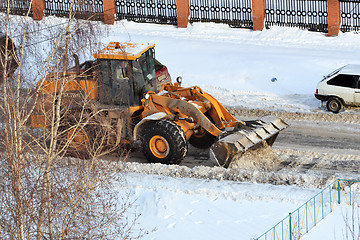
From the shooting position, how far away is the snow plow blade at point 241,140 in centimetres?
1580

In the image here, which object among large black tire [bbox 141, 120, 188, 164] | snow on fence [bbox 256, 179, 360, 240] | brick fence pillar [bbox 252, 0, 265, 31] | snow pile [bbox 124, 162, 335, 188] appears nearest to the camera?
snow on fence [bbox 256, 179, 360, 240]

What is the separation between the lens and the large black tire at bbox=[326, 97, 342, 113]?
20.1m

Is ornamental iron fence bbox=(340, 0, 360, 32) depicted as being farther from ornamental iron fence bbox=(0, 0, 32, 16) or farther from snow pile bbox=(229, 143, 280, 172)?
ornamental iron fence bbox=(0, 0, 32, 16)

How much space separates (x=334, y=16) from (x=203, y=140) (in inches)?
430

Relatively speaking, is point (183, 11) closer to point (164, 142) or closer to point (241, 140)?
point (164, 142)

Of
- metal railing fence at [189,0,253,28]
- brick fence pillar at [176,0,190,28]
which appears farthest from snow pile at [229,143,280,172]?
brick fence pillar at [176,0,190,28]

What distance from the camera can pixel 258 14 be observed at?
27.4 meters

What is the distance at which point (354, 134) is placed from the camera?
18.5 m

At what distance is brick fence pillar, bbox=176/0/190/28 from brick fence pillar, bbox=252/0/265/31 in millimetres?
2770

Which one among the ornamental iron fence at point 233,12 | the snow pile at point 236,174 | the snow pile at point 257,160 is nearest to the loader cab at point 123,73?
the snow pile at point 236,174

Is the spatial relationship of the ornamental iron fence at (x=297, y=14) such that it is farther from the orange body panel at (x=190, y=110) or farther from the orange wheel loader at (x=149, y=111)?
the orange body panel at (x=190, y=110)

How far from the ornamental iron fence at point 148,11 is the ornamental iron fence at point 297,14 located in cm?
407

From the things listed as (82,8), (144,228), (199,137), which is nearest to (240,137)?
(199,137)

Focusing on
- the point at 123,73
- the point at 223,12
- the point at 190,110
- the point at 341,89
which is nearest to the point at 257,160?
the point at 190,110
